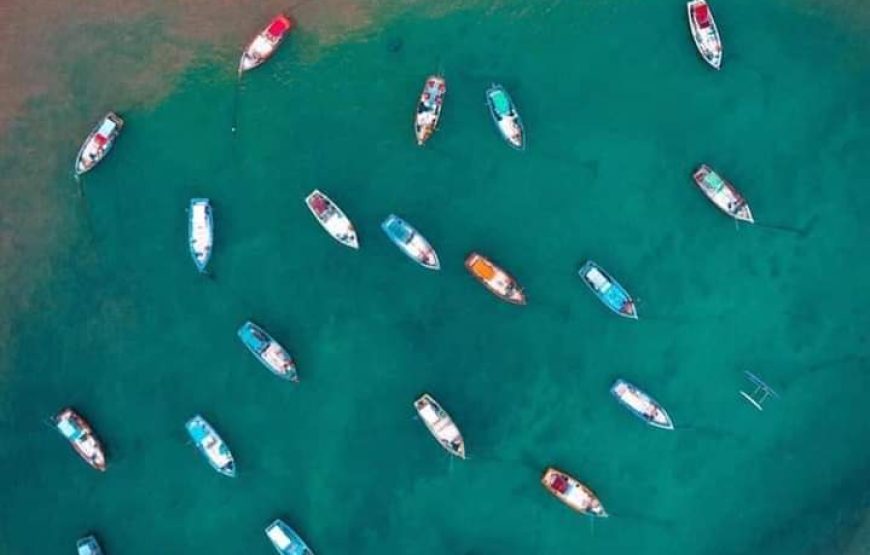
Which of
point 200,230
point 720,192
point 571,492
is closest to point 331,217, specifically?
point 200,230

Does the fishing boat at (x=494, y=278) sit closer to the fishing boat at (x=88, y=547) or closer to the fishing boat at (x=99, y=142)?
the fishing boat at (x=99, y=142)

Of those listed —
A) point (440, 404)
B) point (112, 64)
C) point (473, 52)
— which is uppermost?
point (473, 52)

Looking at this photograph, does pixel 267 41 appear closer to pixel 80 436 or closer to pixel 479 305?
pixel 479 305

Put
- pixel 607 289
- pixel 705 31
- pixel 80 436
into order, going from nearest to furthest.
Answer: pixel 705 31, pixel 607 289, pixel 80 436

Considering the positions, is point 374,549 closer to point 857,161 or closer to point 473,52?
point 473,52

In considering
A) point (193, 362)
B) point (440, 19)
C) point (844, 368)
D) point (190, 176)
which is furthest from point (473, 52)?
point (844, 368)

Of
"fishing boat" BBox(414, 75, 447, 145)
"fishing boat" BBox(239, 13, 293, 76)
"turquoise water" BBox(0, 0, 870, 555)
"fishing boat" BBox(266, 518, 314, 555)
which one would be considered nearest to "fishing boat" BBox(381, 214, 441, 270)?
"turquoise water" BBox(0, 0, 870, 555)

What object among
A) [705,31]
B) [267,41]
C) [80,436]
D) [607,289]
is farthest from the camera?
[80,436]
